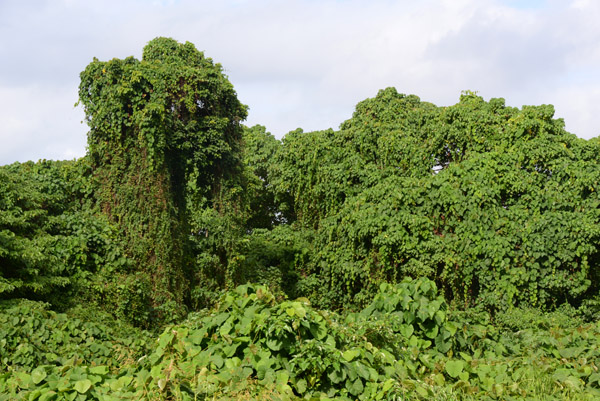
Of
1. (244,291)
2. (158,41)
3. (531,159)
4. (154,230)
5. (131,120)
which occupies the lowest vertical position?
(244,291)

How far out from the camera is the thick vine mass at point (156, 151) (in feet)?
35.8

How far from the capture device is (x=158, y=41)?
1290 cm

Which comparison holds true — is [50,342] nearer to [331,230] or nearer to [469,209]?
[331,230]

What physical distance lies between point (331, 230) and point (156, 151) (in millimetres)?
4467

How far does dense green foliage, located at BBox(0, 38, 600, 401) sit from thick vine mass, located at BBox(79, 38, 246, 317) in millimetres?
37

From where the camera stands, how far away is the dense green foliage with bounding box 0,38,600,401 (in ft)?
23.2

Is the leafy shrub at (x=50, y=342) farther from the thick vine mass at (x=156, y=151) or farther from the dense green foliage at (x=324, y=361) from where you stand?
the thick vine mass at (x=156, y=151)

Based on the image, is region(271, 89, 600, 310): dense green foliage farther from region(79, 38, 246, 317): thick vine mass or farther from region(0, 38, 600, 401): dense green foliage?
region(79, 38, 246, 317): thick vine mass

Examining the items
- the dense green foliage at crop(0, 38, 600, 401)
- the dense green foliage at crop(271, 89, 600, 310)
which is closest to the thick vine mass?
the dense green foliage at crop(0, 38, 600, 401)

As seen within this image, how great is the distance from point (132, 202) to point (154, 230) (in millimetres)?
717

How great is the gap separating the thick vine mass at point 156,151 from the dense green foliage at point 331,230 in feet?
0.12

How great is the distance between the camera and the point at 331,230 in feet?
43.5

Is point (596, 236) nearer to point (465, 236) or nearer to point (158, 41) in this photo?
point (465, 236)

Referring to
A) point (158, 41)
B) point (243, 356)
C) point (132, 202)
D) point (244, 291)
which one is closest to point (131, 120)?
point (132, 202)
